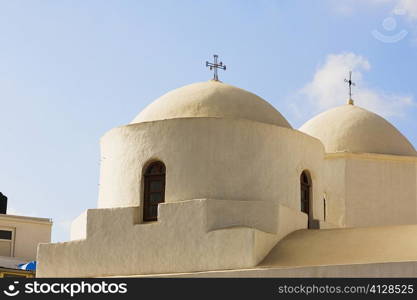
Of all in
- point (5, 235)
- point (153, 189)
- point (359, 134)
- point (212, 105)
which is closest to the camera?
point (153, 189)

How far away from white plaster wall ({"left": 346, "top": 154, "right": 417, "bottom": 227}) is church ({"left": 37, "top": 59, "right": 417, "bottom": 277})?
284cm

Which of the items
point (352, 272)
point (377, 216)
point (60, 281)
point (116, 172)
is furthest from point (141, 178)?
point (377, 216)

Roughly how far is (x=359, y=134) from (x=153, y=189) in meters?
6.96

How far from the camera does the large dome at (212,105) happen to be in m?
18.6

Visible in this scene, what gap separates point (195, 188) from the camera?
17.7m

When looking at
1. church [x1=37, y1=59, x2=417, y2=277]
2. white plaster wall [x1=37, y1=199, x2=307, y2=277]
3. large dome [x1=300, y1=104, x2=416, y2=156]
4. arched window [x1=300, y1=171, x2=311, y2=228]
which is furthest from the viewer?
large dome [x1=300, y1=104, x2=416, y2=156]

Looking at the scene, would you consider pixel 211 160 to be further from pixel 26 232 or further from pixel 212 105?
pixel 26 232

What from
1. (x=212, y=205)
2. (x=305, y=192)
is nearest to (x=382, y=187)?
(x=305, y=192)

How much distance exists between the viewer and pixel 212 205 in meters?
17.2

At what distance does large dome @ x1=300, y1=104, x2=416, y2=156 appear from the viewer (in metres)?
22.7

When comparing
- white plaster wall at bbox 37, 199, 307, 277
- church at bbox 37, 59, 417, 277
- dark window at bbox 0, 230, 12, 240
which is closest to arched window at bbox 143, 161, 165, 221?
church at bbox 37, 59, 417, 277

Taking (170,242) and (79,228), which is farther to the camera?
(79,228)

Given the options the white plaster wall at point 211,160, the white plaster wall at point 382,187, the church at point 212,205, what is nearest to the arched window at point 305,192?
the church at point 212,205

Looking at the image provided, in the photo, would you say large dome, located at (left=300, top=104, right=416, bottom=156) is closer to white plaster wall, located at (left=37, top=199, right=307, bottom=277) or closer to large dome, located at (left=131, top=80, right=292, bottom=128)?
large dome, located at (left=131, top=80, right=292, bottom=128)
